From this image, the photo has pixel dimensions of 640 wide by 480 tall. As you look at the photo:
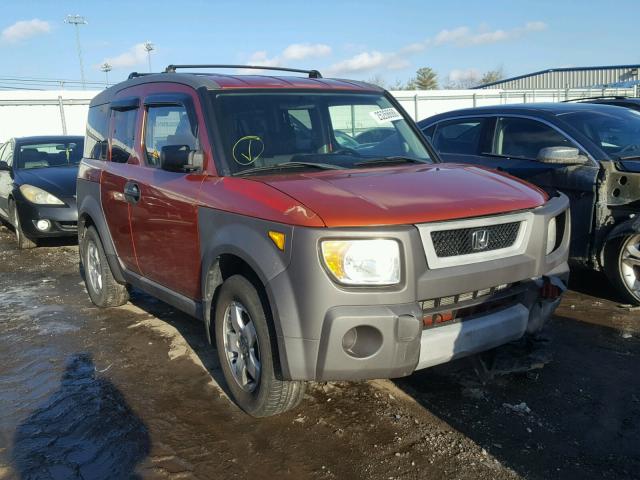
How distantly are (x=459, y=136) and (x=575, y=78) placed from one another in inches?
1750

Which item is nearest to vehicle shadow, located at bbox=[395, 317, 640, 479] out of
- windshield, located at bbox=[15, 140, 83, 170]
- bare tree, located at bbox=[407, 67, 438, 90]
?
windshield, located at bbox=[15, 140, 83, 170]

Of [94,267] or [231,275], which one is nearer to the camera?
[231,275]

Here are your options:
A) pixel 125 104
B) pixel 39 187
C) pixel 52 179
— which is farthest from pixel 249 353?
pixel 52 179

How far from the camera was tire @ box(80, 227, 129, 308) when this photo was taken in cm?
561

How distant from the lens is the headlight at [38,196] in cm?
867

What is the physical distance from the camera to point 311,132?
4.23 m

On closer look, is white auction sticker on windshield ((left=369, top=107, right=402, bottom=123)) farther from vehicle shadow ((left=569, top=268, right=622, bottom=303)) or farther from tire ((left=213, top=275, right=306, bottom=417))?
vehicle shadow ((left=569, top=268, right=622, bottom=303))

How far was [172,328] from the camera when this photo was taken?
528 centimetres

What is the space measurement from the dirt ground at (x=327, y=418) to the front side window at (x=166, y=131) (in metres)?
1.56

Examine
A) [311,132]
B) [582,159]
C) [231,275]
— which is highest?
[311,132]

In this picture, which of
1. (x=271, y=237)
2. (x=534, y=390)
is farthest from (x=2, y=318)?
(x=534, y=390)

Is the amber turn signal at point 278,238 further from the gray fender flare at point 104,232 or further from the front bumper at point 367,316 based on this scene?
the gray fender flare at point 104,232

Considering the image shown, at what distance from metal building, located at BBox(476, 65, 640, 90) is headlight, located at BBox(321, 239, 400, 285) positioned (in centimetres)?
4135

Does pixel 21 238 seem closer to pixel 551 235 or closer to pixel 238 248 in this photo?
pixel 238 248
